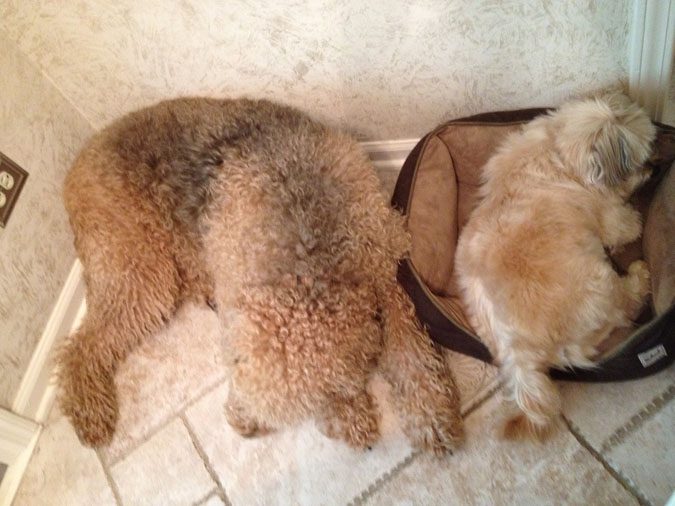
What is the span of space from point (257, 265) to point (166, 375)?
30.3 inches

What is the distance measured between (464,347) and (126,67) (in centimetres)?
159

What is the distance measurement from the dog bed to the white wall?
0.15 metres

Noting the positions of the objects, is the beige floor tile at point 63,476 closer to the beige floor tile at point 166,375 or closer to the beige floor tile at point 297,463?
the beige floor tile at point 166,375

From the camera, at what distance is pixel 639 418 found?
1588mm

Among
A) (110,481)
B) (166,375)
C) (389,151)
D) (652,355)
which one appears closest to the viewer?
(652,355)

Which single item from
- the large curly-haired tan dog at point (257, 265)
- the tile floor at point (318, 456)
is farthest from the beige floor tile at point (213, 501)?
the large curly-haired tan dog at point (257, 265)

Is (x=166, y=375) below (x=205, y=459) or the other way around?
the other way around

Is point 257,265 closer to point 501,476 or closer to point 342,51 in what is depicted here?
point 342,51

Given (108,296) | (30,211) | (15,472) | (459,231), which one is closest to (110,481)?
(15,472)

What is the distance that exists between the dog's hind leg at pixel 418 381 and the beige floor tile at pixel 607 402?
0.38 meters

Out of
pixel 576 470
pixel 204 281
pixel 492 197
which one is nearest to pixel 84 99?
pixel 204 281

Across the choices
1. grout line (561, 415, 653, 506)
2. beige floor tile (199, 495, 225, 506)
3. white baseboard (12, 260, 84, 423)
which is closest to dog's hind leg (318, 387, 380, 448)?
beige floor tile (199, 495, 225, 506)

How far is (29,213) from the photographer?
1.97 m

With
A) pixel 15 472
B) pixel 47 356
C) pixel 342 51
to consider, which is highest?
pixel 342 51
